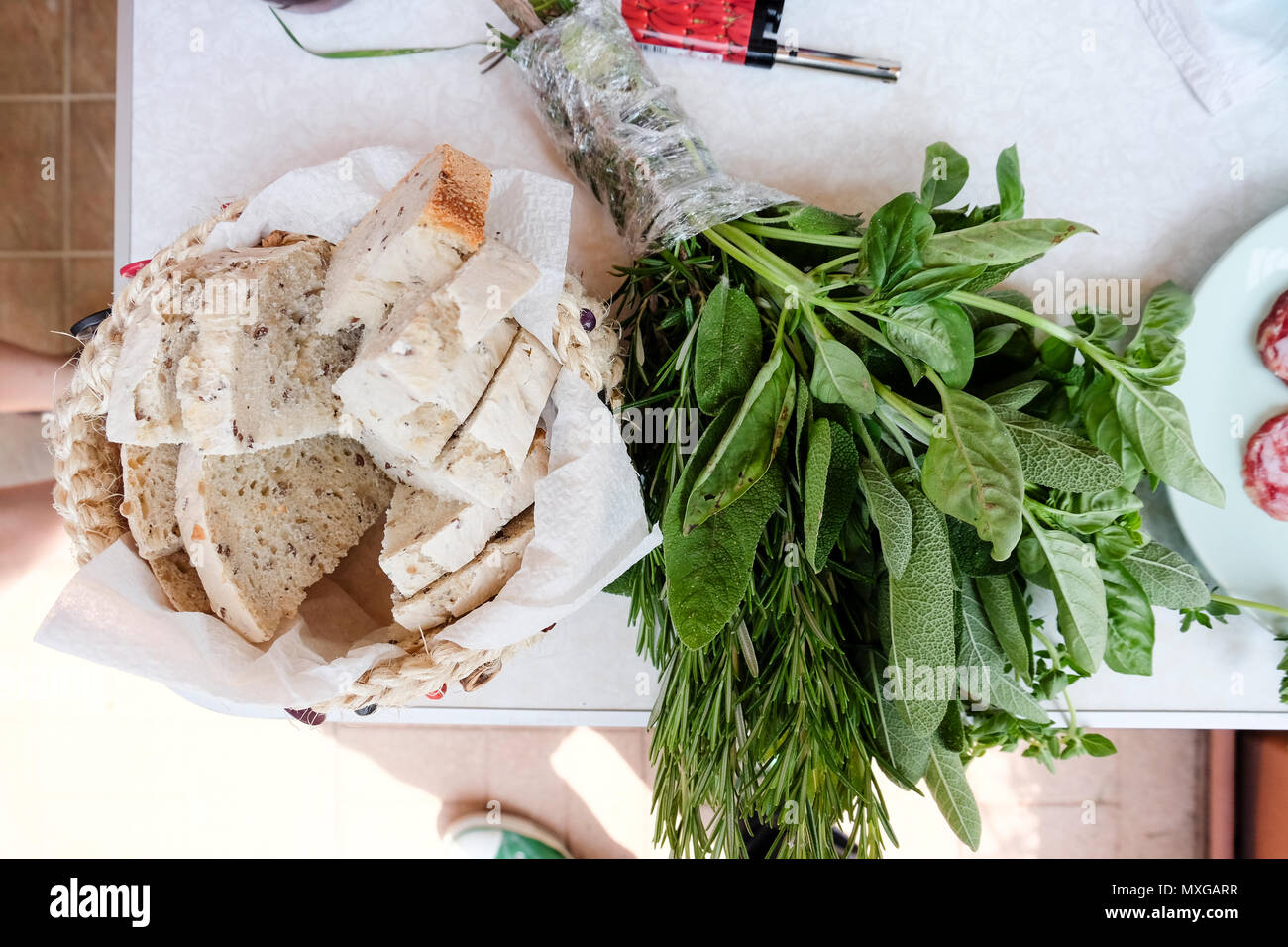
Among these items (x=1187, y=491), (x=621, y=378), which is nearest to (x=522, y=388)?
(x=621, y=378)

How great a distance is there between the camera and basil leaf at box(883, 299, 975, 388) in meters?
0.54

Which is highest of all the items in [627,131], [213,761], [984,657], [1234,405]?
[627,131]

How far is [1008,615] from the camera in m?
0.63

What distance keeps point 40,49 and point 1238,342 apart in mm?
1727

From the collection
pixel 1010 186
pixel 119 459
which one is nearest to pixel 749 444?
pixel 1010 186

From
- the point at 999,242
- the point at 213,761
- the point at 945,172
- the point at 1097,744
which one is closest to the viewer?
the point at 999,242

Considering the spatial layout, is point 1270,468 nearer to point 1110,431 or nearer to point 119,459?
point 1110,431

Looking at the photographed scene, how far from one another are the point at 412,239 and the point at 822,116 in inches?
17.0

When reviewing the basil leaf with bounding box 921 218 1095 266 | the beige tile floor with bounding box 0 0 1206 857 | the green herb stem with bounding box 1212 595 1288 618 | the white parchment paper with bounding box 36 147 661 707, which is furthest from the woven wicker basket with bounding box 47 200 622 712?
the beige tile floor with bounding box 0 0 1206 857

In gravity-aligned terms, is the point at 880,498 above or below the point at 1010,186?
below

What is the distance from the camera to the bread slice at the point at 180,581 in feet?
2.05

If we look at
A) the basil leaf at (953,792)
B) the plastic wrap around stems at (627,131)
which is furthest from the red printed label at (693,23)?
the basil leaf at (953,792)

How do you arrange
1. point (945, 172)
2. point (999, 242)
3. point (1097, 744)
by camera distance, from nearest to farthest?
1. point (999, 242)
2. point (945, 172)
3. point (1097, 744)
